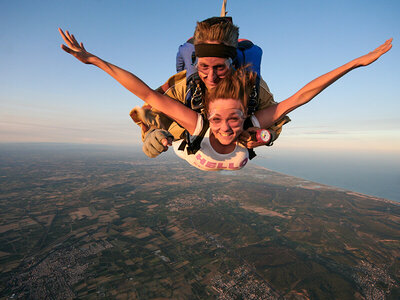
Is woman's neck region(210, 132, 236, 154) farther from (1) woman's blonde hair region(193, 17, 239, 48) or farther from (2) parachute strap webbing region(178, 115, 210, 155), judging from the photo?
(1) woman's blonde hair region(193, 17, 239, 48)

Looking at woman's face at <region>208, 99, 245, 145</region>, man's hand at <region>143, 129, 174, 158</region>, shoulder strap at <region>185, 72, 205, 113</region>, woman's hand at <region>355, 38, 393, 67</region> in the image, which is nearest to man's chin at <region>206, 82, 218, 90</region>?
shoulder strap at <region>185, 72, 205, 113</region>

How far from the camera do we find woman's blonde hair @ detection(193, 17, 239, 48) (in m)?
2.36

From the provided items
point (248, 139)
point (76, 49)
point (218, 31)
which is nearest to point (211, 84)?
point (218, 31)

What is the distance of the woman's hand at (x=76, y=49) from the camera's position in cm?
214

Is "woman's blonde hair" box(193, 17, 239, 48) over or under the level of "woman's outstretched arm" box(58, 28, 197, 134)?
over

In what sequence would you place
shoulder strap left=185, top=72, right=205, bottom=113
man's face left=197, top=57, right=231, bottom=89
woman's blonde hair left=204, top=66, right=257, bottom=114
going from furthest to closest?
shoulder strap left=185, top=72, right=205, bottom=113 → woman's blonde hair left=204, top=66, right=257, bottom=114 → man's face left=197, top=57, right=231, bottom=89

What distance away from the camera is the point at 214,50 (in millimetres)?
2348

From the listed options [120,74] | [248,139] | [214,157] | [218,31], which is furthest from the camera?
[214,157]

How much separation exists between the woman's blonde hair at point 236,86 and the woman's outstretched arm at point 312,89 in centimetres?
51

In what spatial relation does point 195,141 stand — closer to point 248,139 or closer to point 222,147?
point 222,147

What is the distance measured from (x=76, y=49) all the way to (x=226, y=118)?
82.1 inches

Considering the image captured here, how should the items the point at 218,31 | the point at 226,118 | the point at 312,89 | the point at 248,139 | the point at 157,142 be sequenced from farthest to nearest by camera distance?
1. the point at 248,139
2. the point at 226,118
3. the point at 312,89
4. the point at 218,31
5. the point at 157,142

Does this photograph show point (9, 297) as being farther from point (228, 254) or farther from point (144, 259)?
point (228, 254)

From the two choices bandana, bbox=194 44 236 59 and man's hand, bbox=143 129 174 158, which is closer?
man's hand, bbox=143 129 174 158
